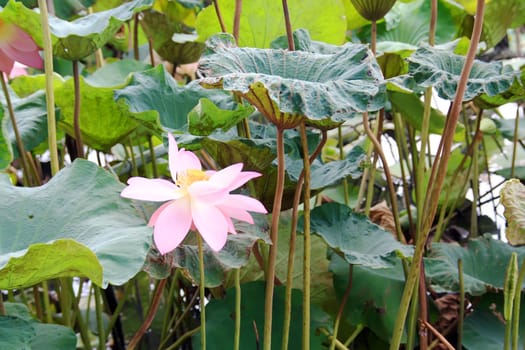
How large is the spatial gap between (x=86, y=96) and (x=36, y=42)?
0.11m

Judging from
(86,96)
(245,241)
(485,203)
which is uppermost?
(86,96)

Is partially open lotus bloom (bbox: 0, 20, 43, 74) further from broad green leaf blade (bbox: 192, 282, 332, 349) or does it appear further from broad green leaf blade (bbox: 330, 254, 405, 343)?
broad green leaf blade (bbox: 330, 254, 405, 343)

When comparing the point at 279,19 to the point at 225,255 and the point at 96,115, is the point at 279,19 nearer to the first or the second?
the point at 96,115

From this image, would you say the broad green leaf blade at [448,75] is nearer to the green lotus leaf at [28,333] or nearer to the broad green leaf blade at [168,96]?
the broad green leaf blade at [168,96]

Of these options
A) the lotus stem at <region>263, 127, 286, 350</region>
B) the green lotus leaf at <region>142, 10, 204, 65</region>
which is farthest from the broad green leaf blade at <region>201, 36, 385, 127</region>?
the green lotus leaf at <region>142, 10, 204, 65</region>

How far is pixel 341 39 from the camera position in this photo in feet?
3.33

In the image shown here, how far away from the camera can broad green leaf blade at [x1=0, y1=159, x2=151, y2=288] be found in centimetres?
59

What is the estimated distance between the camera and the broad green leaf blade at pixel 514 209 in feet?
2.28

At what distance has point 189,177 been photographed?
542mm

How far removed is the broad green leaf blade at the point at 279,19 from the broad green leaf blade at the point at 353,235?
0.29m

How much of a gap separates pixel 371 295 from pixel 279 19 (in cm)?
44

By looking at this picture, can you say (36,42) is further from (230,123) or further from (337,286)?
(337,286)

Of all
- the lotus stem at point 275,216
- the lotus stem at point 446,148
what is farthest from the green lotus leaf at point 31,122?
the lotus stem at point 446,148

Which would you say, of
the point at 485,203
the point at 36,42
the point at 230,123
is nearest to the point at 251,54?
the point at 230,123
